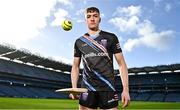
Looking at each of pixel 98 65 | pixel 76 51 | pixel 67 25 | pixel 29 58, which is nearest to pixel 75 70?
pixel 76 51

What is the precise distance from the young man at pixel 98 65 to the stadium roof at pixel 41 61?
73292mm

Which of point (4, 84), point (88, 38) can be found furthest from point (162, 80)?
point (88, 38)

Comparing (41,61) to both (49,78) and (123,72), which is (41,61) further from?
(123,72)

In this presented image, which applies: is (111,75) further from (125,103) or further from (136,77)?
(136,77)

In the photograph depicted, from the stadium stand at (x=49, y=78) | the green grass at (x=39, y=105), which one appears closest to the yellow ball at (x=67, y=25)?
the green grass at (x=39, y=105)

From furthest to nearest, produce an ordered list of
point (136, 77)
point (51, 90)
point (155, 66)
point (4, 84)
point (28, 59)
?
1. point (136, 77)
2. point (51, 90)
3. point (155, 66)
4. point (28, 59)
5. point (4, 84)

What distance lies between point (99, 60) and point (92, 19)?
77 centimetres

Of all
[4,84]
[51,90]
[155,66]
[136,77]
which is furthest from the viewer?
[136,77]

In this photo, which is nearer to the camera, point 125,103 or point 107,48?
point 125,103

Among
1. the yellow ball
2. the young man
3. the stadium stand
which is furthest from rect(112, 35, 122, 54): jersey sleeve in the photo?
the stadium stand

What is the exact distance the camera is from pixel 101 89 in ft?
19.1

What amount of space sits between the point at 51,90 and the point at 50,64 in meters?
9.94

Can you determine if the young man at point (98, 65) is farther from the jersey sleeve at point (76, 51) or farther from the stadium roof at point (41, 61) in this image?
the stadium roof at point (41, 61)

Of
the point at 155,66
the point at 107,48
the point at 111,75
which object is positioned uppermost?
the point at 155,66
